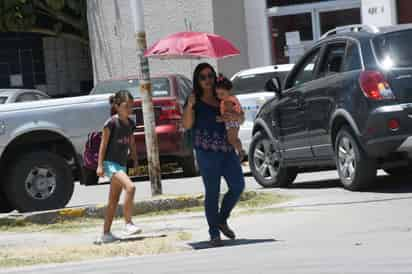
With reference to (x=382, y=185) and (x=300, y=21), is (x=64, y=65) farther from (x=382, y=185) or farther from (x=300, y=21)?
(x=382, y=185)

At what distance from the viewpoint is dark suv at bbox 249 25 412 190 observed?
A: 13125mm

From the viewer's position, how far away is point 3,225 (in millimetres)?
13719

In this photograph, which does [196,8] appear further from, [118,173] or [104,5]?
[118,173]

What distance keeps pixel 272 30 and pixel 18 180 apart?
546 inches

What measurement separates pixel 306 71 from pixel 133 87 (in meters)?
4.88

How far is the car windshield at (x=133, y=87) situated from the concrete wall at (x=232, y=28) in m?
7.40

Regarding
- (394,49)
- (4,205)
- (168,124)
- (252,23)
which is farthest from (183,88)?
(252,23)

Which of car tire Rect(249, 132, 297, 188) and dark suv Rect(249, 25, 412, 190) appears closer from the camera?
dark suv Rect(249, 25, 412, 190)

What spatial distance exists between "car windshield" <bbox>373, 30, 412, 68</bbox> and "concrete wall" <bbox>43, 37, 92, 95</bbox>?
72.7ft

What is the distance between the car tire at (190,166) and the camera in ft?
62.7

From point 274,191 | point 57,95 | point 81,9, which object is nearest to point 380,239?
point 274,191

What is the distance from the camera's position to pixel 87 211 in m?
14.1

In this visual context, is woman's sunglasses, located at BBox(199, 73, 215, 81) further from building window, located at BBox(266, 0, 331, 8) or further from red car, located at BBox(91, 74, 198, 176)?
building window, located at BBox(266, 0, 331, 8)

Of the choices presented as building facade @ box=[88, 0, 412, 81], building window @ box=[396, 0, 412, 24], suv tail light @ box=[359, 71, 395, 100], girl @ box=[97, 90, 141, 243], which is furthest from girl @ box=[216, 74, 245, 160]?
building facade @ box=[88, 0, 412, 81]
